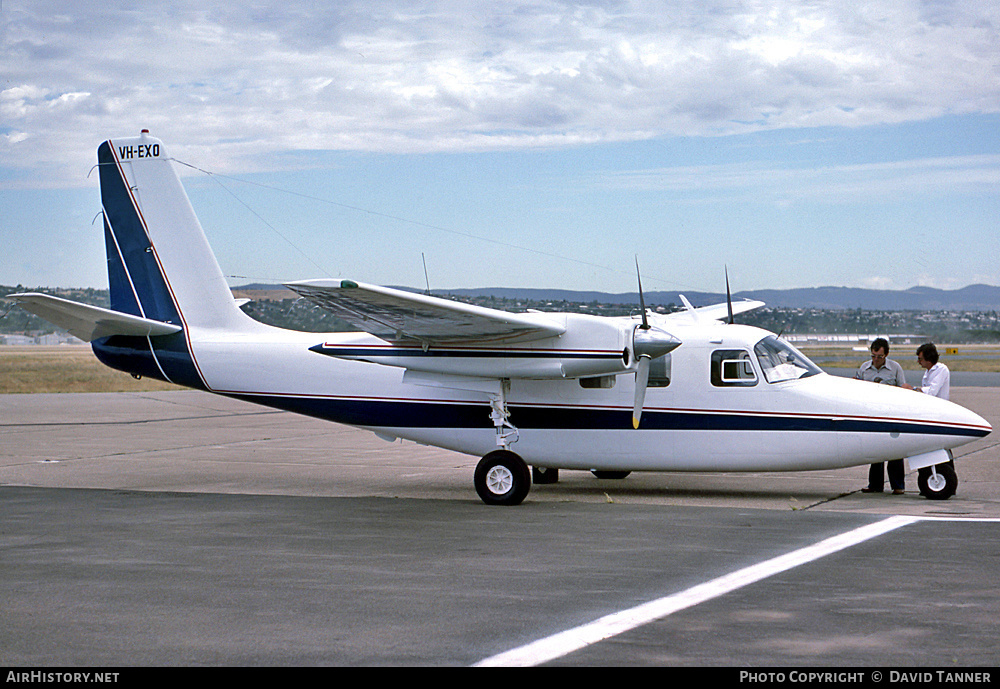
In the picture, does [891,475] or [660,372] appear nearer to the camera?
[660,372]

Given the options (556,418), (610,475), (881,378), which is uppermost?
Result: (881,378)

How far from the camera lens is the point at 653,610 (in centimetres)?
704

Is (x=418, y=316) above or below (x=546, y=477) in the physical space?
above

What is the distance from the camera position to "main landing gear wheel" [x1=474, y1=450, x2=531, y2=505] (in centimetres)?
1293

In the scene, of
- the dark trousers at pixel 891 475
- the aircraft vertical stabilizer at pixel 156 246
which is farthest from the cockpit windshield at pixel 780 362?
the aircraft vertical stabilizer at pixel 156 246

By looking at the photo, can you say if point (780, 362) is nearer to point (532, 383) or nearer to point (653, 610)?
point (532, 383)

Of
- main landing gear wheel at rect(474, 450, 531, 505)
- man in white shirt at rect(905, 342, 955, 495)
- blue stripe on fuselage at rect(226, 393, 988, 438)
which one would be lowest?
main landing gear wheel at rect(474, 450, 531, 505)

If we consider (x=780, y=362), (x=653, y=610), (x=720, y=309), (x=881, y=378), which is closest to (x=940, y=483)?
(x=881, y=378)

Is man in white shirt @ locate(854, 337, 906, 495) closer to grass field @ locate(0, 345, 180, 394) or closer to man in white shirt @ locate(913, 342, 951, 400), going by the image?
man in white shirt @ locate(913, 342, 951, 400)

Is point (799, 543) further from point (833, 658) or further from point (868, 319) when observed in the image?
point (868, 319)

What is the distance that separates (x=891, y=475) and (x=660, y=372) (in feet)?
10.9

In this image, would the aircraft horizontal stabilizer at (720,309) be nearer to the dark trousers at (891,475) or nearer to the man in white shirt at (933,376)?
the man in white shirt at (933,376)

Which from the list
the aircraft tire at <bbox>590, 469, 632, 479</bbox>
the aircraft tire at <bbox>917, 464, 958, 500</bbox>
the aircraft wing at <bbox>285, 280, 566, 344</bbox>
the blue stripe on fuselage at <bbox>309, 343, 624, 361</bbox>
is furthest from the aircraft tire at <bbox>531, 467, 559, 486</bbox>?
the aircraft tire at <bbox>917, 464, 958, 500</bbox>

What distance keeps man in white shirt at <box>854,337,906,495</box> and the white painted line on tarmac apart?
12.4ft
